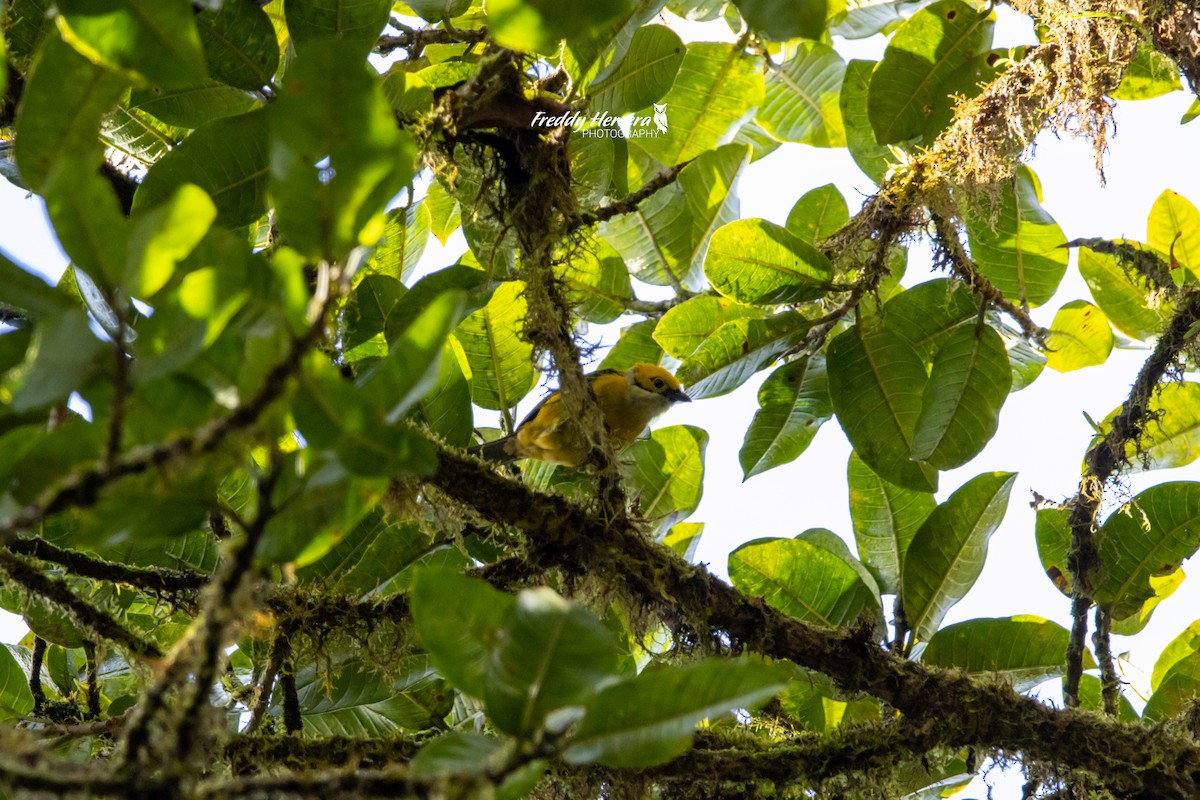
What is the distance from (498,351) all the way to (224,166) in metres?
1.24

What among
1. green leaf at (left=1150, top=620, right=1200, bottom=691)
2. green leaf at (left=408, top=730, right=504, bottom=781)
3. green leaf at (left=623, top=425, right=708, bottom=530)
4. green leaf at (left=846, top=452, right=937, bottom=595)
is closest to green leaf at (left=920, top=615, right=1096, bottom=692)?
green leaf at (left=846, top=452, right=937, bottom=595)

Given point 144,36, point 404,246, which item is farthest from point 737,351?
point 144,36

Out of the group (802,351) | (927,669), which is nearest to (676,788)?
(927,669)

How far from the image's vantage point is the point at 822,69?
4352mm

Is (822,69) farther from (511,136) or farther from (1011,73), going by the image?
(511,136)

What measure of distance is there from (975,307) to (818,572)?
1144 millimetres

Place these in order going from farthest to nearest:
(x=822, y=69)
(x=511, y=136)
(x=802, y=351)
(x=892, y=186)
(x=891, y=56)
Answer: (x=822, y=69), (x=802, y=351), (x=891, y=56), (x=892, y=186), (x=511, y=136)

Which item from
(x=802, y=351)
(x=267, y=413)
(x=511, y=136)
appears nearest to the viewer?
(x=267, y=413)

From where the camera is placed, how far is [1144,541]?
3223 mm

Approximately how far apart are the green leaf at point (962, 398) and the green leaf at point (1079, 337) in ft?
2.54

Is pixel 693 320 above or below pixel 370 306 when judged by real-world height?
above

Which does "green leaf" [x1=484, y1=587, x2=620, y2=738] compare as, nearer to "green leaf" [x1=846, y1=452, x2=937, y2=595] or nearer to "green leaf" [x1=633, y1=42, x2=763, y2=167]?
"green leaf" [x1=846, y1=452, x2=937, y2=595]

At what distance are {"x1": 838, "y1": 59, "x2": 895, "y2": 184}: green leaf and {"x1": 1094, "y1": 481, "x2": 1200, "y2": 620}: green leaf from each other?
4.85ft

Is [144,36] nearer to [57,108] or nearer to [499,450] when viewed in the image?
[57,108]
